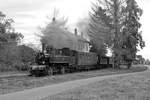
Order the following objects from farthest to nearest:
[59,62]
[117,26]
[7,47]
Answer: [117,26]
[7,47]
[59,62]

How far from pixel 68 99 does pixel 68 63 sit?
22822 millimetres

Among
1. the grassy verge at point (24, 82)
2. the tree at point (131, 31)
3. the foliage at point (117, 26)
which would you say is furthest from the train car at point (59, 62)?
the tree at point (131, 31)

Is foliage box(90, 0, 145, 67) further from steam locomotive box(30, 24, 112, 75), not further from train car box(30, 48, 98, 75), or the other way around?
train car box(30, 48, 98, 75)

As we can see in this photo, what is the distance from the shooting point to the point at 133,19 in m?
49.1

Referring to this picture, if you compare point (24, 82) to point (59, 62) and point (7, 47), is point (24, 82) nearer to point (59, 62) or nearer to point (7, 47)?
point (59, 62)

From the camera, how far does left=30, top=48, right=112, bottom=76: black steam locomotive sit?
29.2m

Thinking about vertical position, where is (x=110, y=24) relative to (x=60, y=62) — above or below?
above

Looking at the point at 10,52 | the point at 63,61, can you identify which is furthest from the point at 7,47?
the point at 63,61

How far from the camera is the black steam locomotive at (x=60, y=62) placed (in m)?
29.2

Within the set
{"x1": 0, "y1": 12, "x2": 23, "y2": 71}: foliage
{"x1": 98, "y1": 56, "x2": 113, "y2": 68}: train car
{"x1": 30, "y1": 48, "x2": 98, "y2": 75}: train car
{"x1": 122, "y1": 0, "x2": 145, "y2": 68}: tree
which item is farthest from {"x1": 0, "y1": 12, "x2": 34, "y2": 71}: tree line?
{"x1": 122, "y1": 0, "x2": 145, "y2": 68}: tree

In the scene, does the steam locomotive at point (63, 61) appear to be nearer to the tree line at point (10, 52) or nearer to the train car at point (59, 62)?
the train car at point (59, 62)

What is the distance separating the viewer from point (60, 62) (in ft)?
105

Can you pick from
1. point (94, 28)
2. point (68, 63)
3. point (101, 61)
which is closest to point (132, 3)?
point (94, 28)

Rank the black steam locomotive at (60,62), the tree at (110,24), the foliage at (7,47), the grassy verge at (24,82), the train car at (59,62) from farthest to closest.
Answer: the tree at (110,24) < the foliage at (7,47) < the black steam locomotive at (60,62) < the train car at (59,62) < the grassy verge at (24,82)
